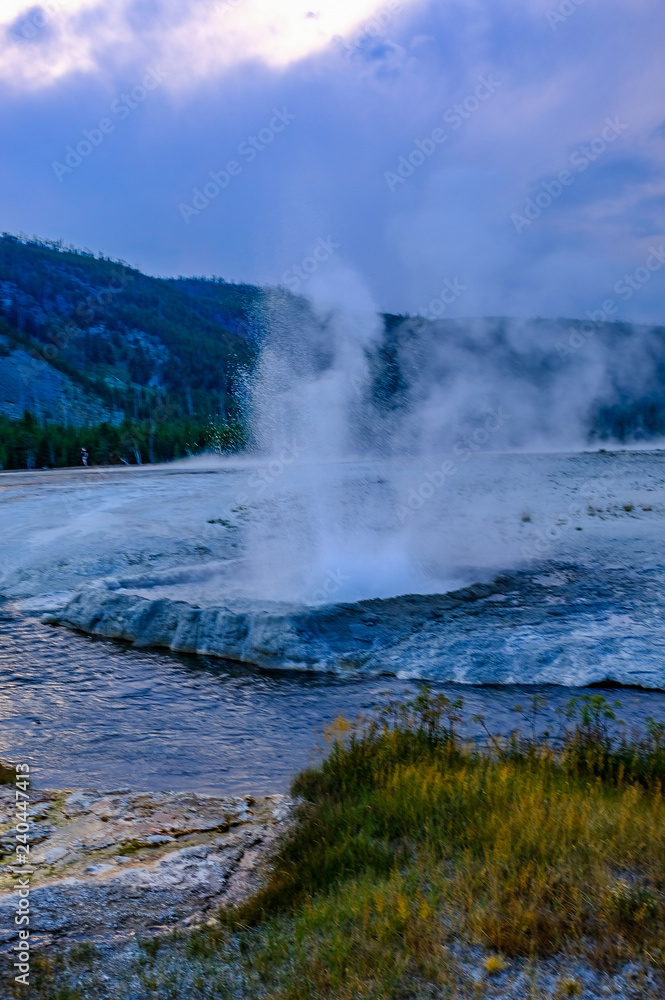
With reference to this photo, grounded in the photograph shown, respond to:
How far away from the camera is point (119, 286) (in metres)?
189

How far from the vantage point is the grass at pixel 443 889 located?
12.1 ft

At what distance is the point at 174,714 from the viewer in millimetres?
9797

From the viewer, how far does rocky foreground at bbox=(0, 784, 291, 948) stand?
15.9ft

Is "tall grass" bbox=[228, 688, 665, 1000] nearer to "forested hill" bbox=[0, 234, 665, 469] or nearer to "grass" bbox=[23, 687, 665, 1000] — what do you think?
"grass" bbox=[23, 687, 665, 1000]

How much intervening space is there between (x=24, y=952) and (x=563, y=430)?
99387mm

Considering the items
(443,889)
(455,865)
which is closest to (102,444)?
(455,865)

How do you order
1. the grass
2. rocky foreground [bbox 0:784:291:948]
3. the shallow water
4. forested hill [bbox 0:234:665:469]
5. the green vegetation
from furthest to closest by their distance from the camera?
the green vegetation < forested hill [bbox 0:234:665:469] < the shallow water < rocky foreground [bbox 0:784:291:948] < the grass

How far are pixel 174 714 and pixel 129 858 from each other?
4.04 meters

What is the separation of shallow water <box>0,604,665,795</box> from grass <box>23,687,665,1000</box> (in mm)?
2133

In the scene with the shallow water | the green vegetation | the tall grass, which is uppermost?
the green vegetation

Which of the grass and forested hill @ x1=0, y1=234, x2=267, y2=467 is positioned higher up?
forested hill @ x1=0, y1=234, x2=267, y2=467

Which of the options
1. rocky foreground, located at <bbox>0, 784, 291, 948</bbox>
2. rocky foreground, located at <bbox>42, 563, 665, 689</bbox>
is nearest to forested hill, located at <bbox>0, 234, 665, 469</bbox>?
rocky foreground, located at <bbox>42, 563, 665, 689</bbox>

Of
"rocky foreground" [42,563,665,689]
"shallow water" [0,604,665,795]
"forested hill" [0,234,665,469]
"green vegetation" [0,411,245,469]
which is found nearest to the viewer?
"shallow water" [0,604,665,795]

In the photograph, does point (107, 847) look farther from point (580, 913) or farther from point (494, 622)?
point (494, 622)
